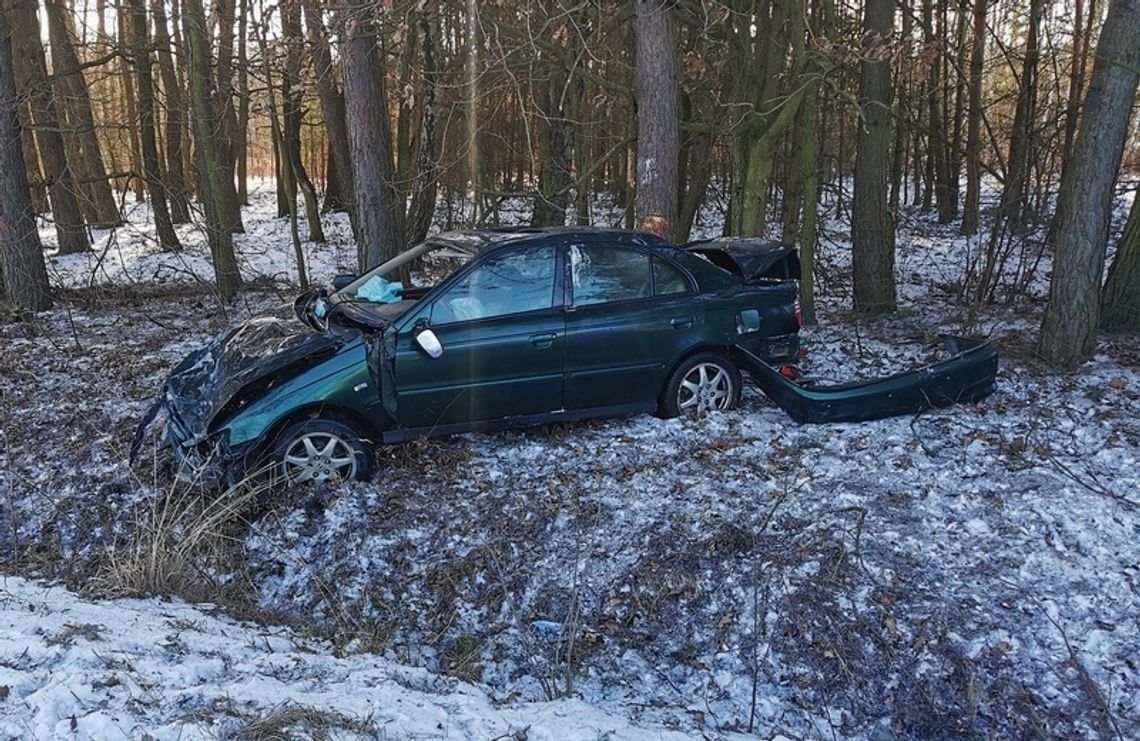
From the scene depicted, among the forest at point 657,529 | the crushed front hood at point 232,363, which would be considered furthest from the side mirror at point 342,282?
the crushed front hood at point 232,363

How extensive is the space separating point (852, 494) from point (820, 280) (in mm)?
7879

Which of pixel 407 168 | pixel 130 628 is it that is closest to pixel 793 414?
pixel 130 628

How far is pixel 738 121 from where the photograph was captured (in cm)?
905

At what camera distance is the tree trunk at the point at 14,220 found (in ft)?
34.4

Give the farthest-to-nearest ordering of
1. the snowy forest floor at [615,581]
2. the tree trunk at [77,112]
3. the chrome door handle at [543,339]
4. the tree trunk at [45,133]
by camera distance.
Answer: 1. the tree trunk at [77,112]
2. the tree trunk at [45,133]
3. the chrome door handle at [543,339]
4. the snowy forest floor at [615,581]

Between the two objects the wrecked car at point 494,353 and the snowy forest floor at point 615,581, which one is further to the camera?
the wrecked car at point 494,353

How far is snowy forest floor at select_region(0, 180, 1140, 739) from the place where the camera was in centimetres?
357

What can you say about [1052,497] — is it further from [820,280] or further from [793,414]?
[820,280]

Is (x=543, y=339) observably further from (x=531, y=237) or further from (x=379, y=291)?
(x=379, y=291)

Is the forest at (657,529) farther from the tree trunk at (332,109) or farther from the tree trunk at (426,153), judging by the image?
the tree trunk at (426,153)

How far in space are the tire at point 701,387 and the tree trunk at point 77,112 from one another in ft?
38.0

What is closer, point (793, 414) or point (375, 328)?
point (375, 328)

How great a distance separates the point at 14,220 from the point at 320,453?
807cm

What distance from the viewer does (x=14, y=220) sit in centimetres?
1066
